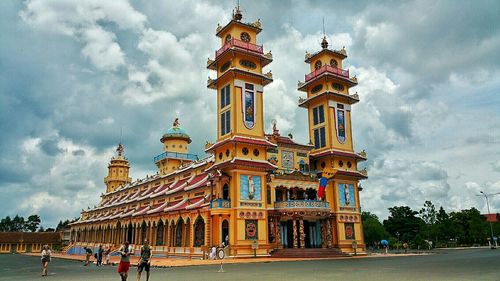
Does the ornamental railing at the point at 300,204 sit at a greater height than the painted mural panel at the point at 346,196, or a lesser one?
lesser

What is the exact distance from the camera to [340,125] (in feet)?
160

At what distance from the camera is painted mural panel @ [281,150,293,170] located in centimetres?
4497

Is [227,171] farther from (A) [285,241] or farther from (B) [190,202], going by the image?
(A) [285,241]

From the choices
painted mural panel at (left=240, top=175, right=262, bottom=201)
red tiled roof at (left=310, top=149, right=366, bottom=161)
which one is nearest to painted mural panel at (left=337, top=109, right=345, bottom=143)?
red tiled roof at (left=310, top=149, right=366, bottom=161)

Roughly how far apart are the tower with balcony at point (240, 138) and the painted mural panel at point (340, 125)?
419 inches

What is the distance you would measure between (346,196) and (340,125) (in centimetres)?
833

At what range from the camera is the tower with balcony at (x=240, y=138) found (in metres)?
37.9

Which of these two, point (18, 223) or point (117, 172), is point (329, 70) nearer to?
point (117, 172)

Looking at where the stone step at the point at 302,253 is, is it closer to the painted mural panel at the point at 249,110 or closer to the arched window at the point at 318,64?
the painted mural panel at the point at 249,110

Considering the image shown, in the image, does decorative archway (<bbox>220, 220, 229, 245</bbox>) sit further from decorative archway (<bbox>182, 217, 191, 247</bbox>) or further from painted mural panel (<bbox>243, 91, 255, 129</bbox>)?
painted mural panel (<bbox>243, 91, 255, 129</bbox>)

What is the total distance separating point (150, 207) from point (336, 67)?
29163 mm

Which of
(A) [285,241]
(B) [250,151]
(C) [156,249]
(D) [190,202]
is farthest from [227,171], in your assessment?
(C) [156,249]

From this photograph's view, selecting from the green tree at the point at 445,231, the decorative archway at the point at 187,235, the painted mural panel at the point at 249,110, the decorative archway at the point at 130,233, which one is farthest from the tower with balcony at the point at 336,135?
Answer: the green tree at the point at 445,231

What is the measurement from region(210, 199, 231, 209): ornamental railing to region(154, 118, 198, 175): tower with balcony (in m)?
34.6
